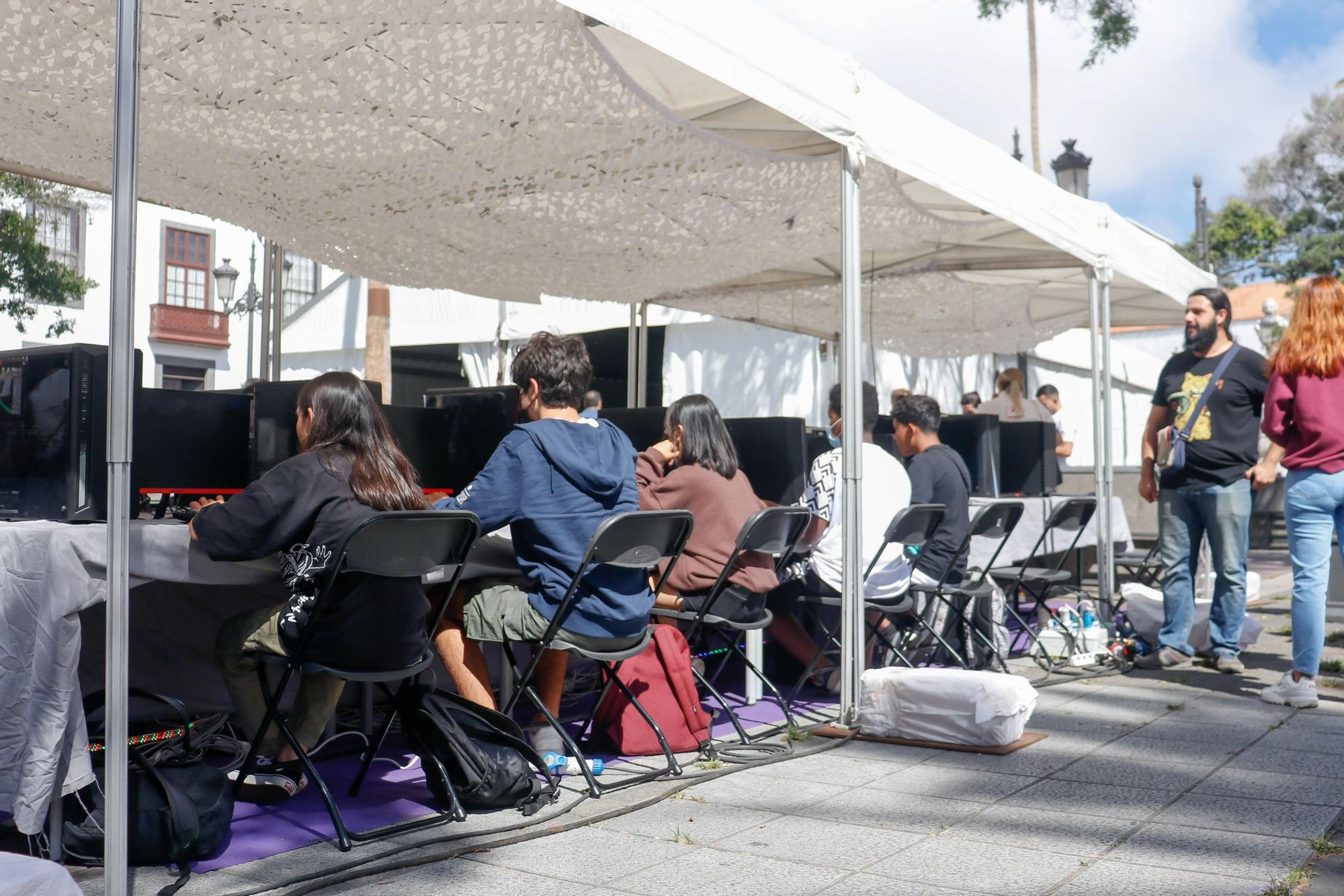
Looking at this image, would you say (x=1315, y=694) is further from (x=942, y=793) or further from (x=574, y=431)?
(x=574, y=431)

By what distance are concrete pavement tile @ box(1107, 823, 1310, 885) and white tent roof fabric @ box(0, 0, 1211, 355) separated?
235cm

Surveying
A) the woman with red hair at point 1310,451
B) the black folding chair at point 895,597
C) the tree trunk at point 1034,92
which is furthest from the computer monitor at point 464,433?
the tree trunk at point 1034,92

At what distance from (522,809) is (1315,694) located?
3196 millimetres

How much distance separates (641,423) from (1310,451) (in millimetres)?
2704

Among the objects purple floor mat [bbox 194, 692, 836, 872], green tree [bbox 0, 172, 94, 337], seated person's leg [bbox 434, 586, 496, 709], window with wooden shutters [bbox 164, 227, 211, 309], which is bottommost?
purple floor mat [bbox 194, 692, 836, 872]

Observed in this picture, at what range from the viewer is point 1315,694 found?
4.62m

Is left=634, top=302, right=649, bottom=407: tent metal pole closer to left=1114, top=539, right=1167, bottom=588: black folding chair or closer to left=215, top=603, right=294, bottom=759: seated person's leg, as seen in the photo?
left=1114, top=539, right=1167, bottom=588: black folding chair

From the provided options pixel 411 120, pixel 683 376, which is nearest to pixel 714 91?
pixel 411 120

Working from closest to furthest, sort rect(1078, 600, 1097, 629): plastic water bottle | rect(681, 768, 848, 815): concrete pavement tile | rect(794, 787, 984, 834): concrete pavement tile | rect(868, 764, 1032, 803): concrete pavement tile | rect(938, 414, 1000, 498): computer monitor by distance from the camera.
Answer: rect(794, 787, 984, 834): concrete pavement tile, rect(681, 768, 848, 815): concrete pavement tile, rect(868, 764, 1032, 803): concrete pavement tile, rect(1078, 600, 1097, 629): plastic water bottle, rect(938, 414, 1000, 498): computer monitor

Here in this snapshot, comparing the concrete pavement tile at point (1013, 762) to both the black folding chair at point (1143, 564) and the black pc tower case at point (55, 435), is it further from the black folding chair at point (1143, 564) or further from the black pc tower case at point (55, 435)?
the black folding chair at point (1143, 564)

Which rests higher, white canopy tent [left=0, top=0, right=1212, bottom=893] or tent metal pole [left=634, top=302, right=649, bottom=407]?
white canopy tent [left=0, top=0, right=1212, bottom=893]

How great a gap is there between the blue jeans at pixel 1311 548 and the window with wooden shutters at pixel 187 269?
96.9 ft

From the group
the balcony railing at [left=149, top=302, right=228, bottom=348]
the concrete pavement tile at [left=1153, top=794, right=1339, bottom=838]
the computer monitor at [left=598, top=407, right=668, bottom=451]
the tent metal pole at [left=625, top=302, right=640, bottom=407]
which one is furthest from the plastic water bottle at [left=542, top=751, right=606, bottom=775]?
the balcony railing at [left=149, top=302, right=228, bottom=348]

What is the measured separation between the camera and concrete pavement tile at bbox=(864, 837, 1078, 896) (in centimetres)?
260
